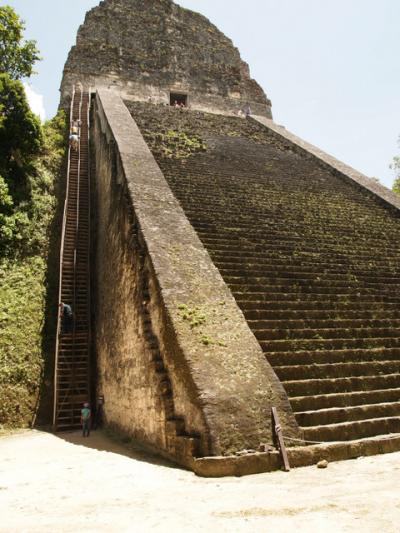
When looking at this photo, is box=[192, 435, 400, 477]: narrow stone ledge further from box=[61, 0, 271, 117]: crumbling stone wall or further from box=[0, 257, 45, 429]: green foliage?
box=[61, 0, 271, 117]: crumbling stone wall

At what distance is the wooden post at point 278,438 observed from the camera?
9.95ft

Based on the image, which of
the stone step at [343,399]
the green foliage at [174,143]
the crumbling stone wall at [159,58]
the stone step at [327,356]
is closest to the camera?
the stone step at [343,399]

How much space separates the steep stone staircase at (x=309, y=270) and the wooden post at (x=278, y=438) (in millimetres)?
339

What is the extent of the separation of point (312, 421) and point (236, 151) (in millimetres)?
9746

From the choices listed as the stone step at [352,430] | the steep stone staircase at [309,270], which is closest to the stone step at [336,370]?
the steep stone staircase at [309,270]

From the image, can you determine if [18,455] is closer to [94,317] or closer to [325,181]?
[94,317]

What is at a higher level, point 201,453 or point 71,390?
point 201,453

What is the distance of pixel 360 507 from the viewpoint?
2.03 meters

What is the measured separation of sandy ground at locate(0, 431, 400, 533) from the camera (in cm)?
196

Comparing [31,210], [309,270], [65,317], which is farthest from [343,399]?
[31,210]

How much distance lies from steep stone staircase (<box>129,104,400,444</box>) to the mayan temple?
0.02 metres

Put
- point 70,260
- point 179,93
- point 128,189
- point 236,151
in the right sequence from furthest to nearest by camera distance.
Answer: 1. point 179,93
2. point 236,151
3. point 70,260
4. point 128,189

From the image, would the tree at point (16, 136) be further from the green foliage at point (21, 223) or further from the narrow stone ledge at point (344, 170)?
the narrow stone ledge at point (344, 170)

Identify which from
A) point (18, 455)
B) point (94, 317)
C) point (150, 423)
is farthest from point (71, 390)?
point (150, 423)
